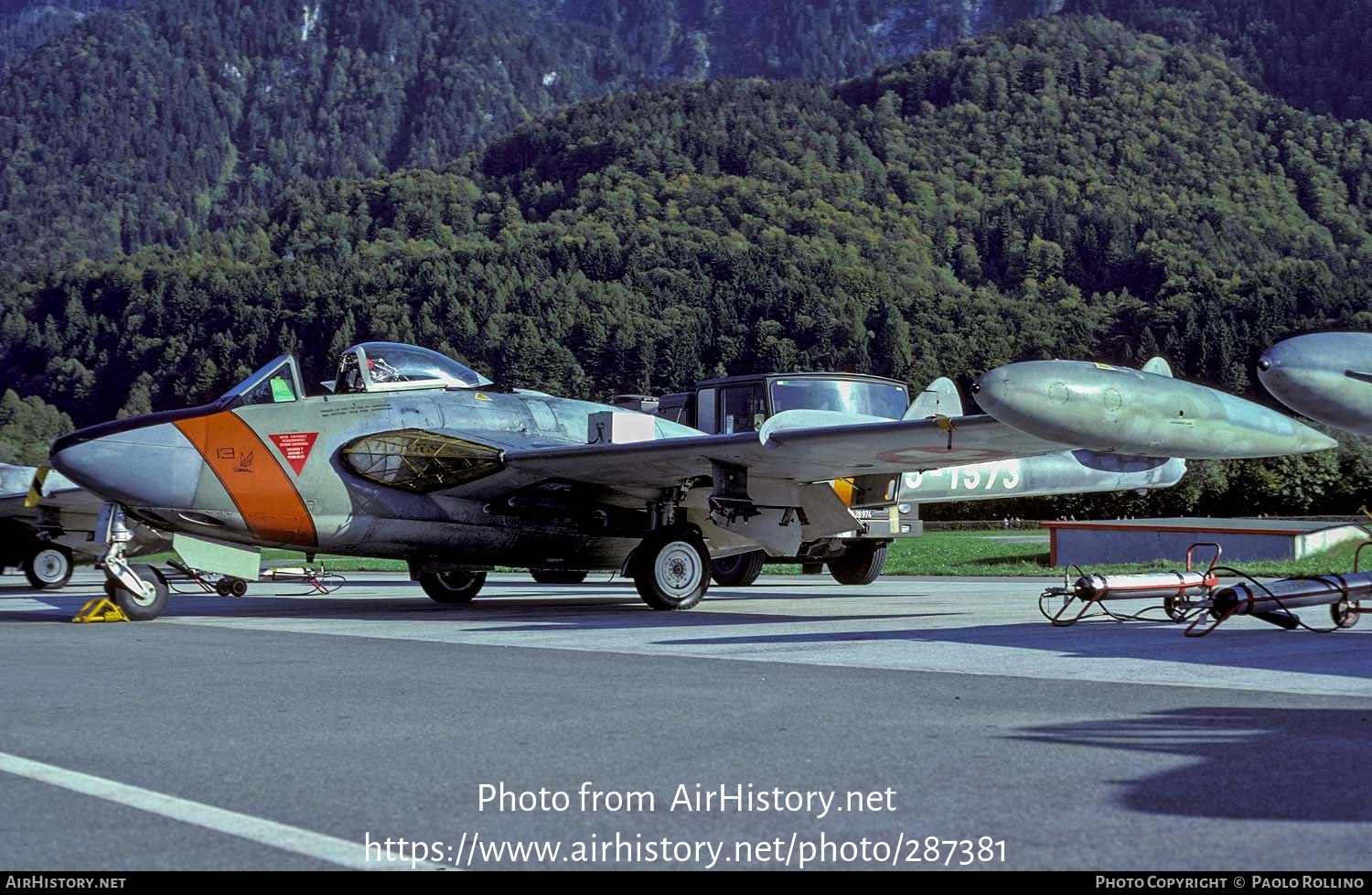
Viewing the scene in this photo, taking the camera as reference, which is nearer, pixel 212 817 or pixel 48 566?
pixel 212 817

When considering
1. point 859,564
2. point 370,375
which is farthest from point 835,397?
point 370,375

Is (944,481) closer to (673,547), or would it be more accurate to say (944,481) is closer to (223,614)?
(673,547)

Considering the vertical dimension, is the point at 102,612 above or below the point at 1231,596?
below

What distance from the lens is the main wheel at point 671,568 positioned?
1488 centimetres

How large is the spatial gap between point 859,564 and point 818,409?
305 cm

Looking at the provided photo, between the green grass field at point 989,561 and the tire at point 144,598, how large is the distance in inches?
170

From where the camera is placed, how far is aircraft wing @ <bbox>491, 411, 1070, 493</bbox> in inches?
487

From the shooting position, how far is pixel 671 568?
49.2 ft

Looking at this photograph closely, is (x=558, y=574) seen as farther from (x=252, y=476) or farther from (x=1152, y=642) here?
(x=1152, y=642)

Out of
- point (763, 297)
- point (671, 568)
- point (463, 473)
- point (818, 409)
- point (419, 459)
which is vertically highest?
point (763, 297)

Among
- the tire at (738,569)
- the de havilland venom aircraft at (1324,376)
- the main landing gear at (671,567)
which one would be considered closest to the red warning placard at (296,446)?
the main landing gear at (671,567)

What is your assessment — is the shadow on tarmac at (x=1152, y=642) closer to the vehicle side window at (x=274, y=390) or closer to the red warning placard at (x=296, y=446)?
the red warning placard at (x=296, y=446)

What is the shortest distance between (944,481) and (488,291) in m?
153

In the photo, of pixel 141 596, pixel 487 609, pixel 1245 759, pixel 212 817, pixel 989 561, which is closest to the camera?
pixel 212 817
